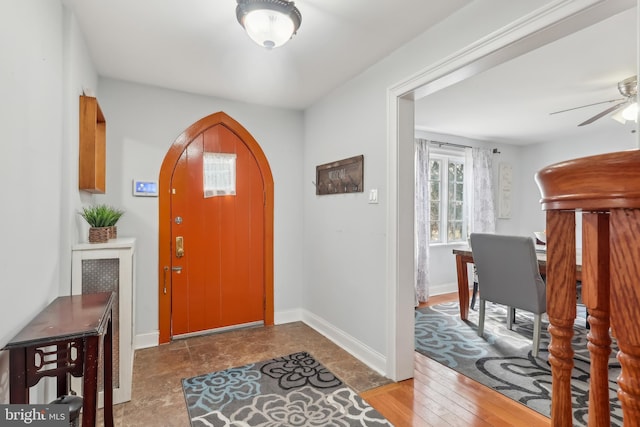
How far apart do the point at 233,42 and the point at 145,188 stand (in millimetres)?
1576

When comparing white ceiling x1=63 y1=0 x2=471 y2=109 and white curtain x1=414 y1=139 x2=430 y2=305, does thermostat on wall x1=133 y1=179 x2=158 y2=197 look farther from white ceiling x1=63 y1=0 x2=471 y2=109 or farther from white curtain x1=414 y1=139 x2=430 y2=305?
white curtain x1=414 y1=139 x2=430 y2=305

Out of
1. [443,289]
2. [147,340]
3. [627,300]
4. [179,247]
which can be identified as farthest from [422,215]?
[627,300]

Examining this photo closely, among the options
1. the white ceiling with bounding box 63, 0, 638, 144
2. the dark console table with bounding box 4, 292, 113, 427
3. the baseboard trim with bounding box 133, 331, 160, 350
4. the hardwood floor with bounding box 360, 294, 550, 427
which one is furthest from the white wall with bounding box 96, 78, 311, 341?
the hardwood floor with bounding box 360, 294, 550, 427

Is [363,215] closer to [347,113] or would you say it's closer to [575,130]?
[347,113]

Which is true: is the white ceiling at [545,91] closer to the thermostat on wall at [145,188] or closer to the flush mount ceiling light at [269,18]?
the flush mount ceiling light at [269,18]

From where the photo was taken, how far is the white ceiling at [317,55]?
195 cm

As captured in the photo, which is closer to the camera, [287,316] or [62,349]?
[62,349]

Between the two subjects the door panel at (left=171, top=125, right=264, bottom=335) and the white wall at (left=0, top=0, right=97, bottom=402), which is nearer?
the white wall at (left=0, top=0, right=97, bottom=402)

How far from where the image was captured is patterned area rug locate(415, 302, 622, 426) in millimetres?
2168

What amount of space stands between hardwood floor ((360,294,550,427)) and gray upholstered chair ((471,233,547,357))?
91cm

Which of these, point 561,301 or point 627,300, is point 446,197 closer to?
point 561,301

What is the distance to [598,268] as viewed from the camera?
0.52 meters

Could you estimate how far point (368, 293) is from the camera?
2.72 metres

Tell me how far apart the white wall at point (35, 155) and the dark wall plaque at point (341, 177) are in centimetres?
197
